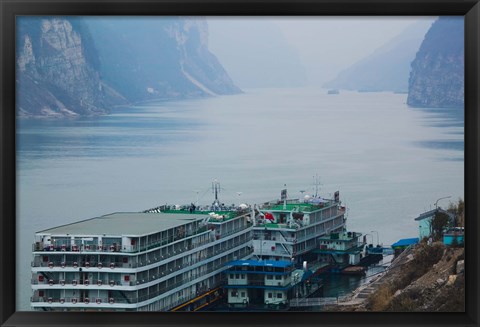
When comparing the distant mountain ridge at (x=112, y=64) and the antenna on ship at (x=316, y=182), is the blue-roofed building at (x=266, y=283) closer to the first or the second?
the antenna on ship at (x=316, y=182)

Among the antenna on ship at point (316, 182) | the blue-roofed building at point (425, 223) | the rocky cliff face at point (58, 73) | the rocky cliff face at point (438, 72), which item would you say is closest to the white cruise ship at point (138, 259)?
the antenna on ship at point (316, 182)

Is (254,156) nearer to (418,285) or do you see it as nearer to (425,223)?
(425,223)

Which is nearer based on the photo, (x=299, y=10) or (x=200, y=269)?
(x=299, y=10)

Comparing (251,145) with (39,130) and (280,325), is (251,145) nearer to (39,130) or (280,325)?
(39,130)

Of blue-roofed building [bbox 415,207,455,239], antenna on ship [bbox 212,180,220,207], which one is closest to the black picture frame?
blue-roofed building [bbox 415,207,455,239]

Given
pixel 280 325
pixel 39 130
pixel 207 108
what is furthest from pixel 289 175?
pixel 280 325
